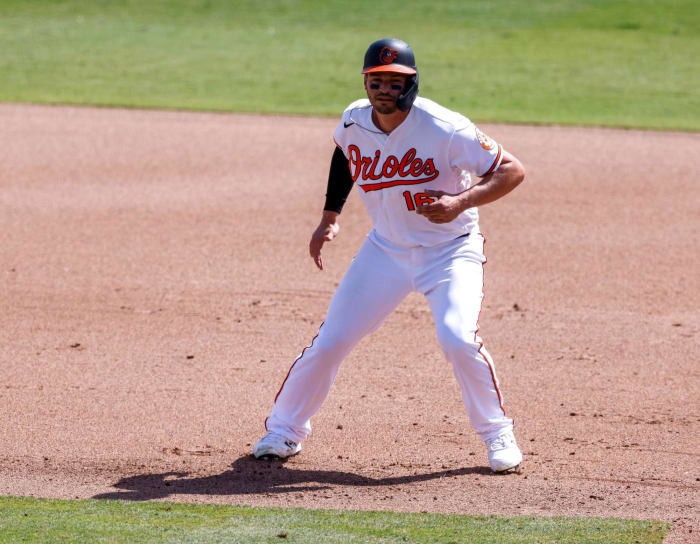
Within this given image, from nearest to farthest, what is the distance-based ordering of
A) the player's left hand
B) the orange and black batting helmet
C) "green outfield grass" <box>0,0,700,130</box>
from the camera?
1. the player's left hand
2. the orange and black batting helmet
3. "green outfield grass" <box>0,0,700,130</box>

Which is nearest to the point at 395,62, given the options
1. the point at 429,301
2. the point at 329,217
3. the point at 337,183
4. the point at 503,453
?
the point at 337,183

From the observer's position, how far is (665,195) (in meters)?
11.1

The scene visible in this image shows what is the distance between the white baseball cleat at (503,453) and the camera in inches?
196

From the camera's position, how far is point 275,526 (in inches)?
166

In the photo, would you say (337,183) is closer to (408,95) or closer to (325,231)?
(325,231)

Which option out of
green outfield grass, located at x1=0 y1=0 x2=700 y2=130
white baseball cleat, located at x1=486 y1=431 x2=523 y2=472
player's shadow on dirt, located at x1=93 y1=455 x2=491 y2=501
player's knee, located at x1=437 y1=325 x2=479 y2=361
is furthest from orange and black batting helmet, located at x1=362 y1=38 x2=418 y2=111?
green outfield grass, located at x1=0 y1=0 x2=700 y2=130

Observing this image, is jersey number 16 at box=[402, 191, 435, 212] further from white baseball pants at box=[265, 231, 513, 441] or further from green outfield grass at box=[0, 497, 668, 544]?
green outfield grass at box=[0, 497, 668, 544]

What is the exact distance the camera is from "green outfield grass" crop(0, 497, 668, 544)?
159 inches

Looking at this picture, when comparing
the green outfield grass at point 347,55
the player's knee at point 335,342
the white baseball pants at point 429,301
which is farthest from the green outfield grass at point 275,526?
the green outfield grass at point 347,55

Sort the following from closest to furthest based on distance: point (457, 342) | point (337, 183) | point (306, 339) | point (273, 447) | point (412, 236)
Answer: point (457, 342) < point (412, 236) < point (273, 447) < point (337, 183) < point (306, 339)

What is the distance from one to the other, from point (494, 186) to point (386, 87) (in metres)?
0.66

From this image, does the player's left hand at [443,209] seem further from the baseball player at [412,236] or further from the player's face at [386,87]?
the player's face at [386,87]

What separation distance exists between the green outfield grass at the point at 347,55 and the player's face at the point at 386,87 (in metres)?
9.71

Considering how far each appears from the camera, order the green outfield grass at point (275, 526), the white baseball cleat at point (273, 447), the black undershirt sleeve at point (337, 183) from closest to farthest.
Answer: the green outfield grass at point (275, 526), the white baseball cleat at point (273, 447), the black undershirt sleeve at point (337, 183)
